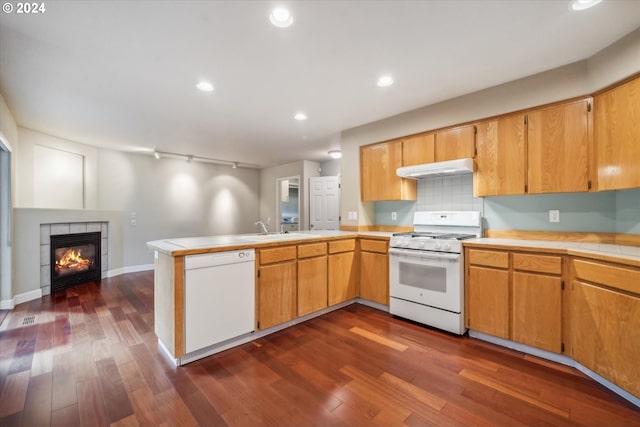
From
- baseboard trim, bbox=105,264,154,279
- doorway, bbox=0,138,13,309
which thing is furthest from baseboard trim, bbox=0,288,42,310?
baseboard trim, bbox=105,264,154,279

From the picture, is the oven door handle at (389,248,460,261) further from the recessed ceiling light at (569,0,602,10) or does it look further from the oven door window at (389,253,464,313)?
the recessed ceiling light at (569,0,602,10)

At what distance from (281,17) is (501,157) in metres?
2.37

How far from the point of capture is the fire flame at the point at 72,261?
4.30 m

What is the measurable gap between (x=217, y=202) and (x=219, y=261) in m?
4.76

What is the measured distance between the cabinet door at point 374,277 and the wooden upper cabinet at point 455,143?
1.34 metres

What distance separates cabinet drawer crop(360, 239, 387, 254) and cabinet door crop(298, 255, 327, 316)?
610mm

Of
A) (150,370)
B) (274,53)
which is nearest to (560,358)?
(150,370)

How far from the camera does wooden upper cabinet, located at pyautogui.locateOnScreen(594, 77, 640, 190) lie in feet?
6.37

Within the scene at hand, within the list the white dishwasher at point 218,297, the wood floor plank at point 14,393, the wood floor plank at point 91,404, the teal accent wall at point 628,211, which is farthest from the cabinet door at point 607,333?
the wood floor plank at point 14,393

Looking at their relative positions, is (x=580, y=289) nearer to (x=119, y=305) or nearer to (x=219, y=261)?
(x=219, y=261)

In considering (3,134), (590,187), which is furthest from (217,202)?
(590,187)

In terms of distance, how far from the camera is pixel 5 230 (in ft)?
11.3

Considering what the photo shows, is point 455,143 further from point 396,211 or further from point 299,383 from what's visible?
point 299,383

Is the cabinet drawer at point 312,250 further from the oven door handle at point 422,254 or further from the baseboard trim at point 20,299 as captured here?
the baseboard trim at point 20,299
